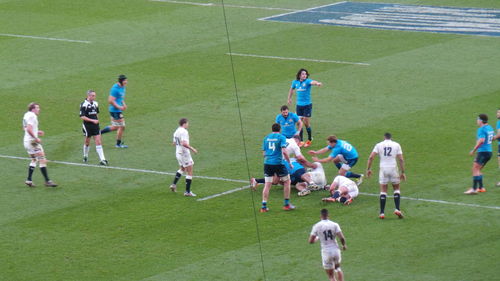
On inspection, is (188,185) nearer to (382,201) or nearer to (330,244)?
(382,201)

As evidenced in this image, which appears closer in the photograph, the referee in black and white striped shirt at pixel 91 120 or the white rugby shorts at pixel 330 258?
the white rugby shorts at pixel 330 258

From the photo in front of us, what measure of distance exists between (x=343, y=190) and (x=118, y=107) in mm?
7795

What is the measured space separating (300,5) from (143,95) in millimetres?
16440

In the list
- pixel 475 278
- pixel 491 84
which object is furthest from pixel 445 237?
pixel 491 84

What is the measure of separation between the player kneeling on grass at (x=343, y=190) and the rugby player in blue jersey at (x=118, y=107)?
24.0 feet

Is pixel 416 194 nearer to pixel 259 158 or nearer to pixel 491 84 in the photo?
pixel 259 158

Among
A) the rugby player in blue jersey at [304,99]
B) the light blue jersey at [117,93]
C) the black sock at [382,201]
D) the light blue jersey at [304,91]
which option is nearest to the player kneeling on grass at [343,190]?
the black sock at [382,201]

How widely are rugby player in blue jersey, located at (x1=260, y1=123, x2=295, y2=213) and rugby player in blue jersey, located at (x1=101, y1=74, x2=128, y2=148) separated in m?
6.55

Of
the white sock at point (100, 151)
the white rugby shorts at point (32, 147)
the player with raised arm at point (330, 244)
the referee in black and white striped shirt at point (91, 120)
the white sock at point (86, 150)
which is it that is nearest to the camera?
the player with raised arm at point (330, 244)

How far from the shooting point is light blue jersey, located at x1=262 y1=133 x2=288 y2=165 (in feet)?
72.2

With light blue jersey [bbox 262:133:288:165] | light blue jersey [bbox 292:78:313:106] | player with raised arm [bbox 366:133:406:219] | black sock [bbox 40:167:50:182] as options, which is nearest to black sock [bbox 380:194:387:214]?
player with raised arm [bbox 366:133:406:219]

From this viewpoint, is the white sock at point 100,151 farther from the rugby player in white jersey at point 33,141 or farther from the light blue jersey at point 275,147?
the light blue jersey at point 275,147

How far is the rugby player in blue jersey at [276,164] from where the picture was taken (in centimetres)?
2202

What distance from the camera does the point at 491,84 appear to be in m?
32.7
